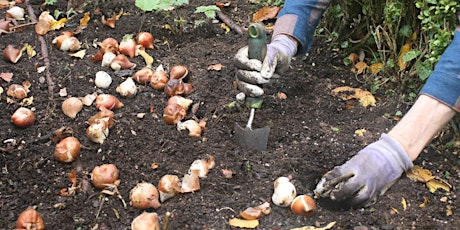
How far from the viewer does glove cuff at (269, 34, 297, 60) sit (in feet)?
8.87

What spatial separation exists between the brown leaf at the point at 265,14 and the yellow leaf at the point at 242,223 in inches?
66.0

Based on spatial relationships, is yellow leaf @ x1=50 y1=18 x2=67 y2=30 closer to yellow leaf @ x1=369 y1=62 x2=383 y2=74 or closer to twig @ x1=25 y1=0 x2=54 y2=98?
twig @ x1=25 y1=0 x2=54 y2=98

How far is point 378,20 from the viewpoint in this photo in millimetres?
3076

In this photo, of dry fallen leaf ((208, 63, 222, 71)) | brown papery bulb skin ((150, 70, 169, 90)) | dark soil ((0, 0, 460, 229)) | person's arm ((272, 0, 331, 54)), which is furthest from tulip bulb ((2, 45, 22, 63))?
person's arm ((272, 0, 331, 54))

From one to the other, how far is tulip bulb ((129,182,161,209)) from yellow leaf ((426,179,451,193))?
3.65 feet

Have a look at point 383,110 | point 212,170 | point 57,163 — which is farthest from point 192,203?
point 383,110

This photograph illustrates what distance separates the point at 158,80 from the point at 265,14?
3.23 ft

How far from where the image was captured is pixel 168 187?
2.30 metres

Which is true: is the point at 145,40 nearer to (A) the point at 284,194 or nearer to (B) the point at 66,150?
(B) the point at 66,150

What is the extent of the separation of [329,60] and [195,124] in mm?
972

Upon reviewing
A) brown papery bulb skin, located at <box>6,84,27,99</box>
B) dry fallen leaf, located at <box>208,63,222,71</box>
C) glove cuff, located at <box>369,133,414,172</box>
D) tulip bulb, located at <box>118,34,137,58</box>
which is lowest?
brown papery bulb skin, located at <box>6,84,27,99</box>

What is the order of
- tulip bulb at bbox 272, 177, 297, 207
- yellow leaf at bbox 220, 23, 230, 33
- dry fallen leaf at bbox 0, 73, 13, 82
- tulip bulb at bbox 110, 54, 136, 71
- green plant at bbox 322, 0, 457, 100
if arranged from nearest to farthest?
tulip bulb at bbox 272, 177, 297, 207 → green plant at bbox 322, 0, 457, 100 → dry fallen leaf at bbox 0, 73, 13, 82 → tulip bulb at bbox 110, 54, 136, 71 → yellow leaf at bbox 220, 23, 230, 33

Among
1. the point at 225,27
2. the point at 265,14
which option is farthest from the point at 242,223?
the point at 265,14

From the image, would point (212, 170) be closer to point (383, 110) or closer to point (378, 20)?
point (383, 110)
